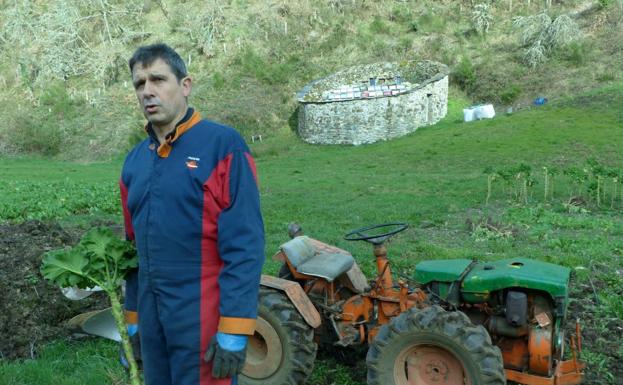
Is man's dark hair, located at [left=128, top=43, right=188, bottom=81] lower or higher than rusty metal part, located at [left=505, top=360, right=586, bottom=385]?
higher

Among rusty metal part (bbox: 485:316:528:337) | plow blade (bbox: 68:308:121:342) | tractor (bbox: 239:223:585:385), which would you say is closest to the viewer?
tractor (bbox: 239:223:585:385)

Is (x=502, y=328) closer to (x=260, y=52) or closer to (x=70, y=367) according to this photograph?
(x=70, y=367)

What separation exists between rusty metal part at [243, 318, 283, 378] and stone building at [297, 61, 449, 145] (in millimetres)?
21995

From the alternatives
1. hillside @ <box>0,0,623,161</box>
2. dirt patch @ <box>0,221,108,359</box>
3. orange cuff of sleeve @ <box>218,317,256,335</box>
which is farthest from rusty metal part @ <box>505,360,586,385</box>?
hillside @ <box>0,0,623,161</box>

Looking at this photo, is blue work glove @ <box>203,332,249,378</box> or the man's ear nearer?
blue work glove @ <box>203,332,249,378</box>

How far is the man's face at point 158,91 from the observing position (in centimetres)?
263

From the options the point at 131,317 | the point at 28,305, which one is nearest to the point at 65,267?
the point at 131,317

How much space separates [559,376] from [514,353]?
1.04 ft

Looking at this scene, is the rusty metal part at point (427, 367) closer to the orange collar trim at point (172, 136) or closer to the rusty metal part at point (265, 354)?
the rusty metal part at point (265, 354)

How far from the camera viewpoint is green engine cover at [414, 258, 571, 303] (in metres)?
3.85

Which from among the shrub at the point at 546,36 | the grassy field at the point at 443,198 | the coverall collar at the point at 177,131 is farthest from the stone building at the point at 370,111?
the coverall collar at the point at 177,131

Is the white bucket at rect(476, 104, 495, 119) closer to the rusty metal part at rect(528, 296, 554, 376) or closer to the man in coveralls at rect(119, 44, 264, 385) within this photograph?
the rusty metal part at rect(528, 296, 554, 376)

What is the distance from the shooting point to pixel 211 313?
2.62m

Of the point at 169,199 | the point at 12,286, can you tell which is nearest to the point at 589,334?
the point at 169,199
